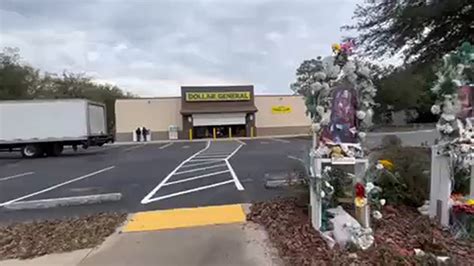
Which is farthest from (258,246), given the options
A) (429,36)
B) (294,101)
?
(294,101)

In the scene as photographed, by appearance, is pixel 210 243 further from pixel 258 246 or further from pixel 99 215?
pixel 99 215

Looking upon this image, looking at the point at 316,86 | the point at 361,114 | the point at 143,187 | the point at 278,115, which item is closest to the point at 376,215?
the point at 361,114

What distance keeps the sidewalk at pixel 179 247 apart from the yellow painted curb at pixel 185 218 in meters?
0.01

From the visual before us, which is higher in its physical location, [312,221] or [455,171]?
[455,171]

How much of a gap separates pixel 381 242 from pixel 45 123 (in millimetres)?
21464

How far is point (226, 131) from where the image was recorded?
45.4 metres

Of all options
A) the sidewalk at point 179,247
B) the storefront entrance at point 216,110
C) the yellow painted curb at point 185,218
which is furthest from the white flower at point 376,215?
the storefront entrance at point 216,110

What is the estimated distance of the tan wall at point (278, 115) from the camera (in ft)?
152

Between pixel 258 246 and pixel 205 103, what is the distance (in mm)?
39809

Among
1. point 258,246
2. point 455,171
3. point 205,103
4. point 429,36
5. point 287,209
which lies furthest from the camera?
point 205,103

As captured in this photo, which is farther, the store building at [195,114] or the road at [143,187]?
the store building at [195,114]

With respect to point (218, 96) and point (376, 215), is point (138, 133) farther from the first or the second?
point (376, 215)

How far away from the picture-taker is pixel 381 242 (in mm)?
4570

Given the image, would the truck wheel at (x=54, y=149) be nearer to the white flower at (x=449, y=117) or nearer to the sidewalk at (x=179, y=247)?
the sidewalk at (x=179, y=247)
